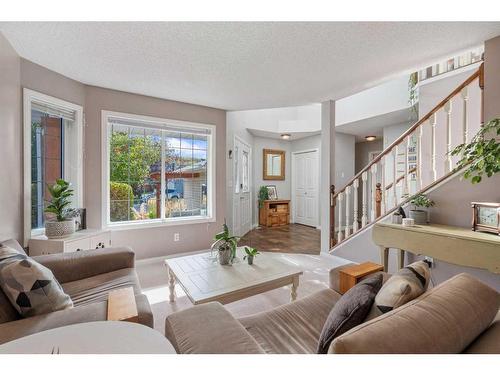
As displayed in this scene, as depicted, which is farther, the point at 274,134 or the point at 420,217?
the point at 274,134

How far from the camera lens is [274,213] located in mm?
5836

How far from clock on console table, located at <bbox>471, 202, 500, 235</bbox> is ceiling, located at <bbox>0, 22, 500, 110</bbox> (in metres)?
1.37

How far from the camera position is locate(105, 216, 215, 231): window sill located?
3.06 m

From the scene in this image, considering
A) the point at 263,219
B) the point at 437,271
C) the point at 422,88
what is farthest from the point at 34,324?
the point at 263,219

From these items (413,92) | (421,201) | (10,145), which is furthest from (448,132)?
(10,145)

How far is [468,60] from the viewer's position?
114 inches

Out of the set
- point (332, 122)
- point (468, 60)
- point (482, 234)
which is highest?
point (468, 60)

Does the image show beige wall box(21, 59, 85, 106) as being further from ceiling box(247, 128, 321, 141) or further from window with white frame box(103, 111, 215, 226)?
ceiling box(247, 128, 321, 141)

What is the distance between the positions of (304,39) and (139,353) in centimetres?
221

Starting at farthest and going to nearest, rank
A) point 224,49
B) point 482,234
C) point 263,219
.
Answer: point 263,219 < point 224,49 < point 482,234

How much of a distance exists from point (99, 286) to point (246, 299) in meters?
1.25

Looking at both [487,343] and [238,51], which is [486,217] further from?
[238,51]
